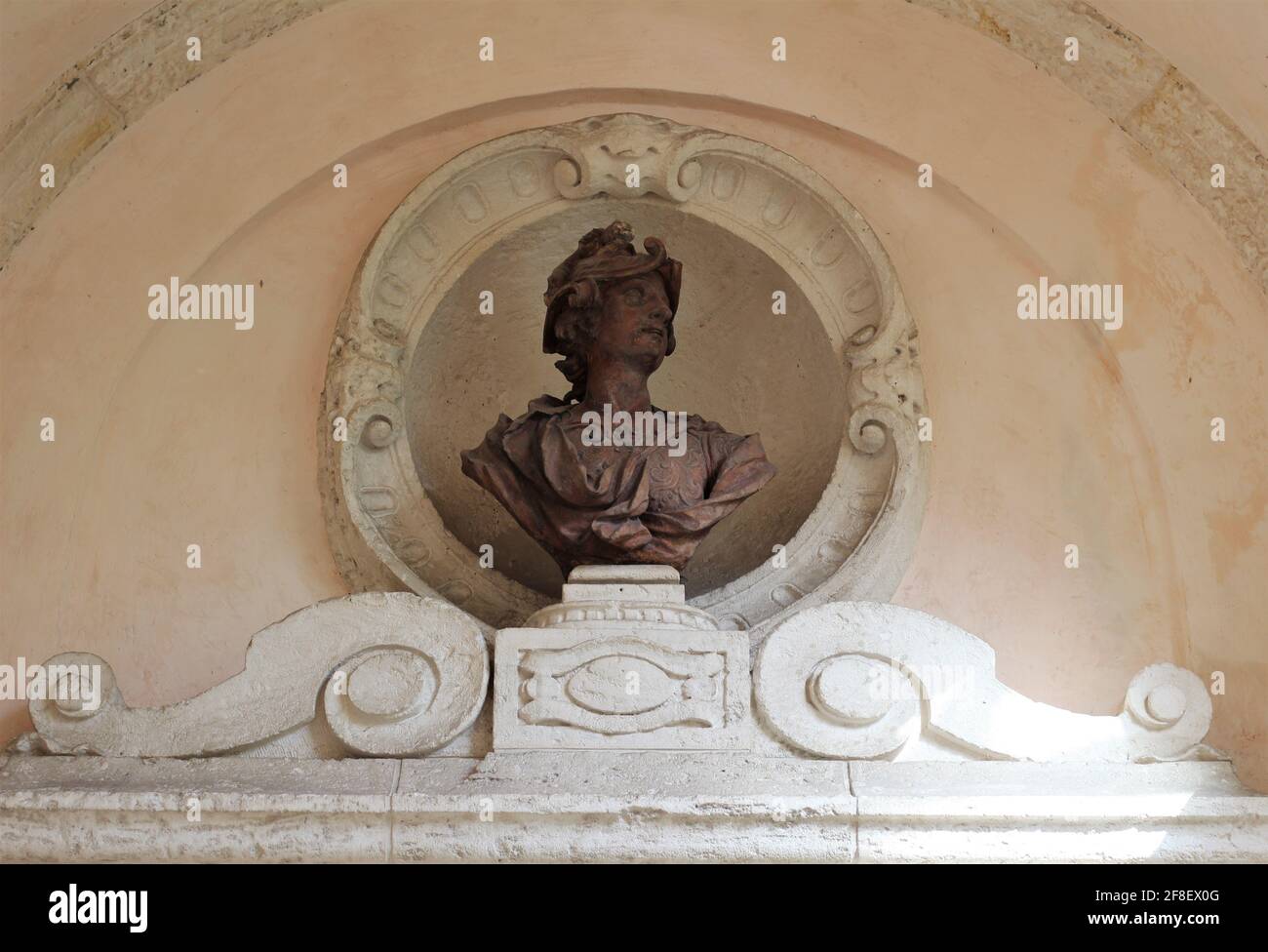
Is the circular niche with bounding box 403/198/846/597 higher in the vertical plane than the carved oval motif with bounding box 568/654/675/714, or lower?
higher

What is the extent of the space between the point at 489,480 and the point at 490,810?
101 centimetres

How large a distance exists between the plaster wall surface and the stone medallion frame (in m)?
0.12

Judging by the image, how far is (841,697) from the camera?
468 centimetres

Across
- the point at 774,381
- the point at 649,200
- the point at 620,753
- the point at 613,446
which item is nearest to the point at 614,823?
the point at 620,753

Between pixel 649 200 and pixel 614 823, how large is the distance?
2.09 m

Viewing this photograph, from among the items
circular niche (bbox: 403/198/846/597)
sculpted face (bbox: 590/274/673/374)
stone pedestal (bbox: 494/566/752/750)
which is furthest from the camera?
circular niche (bbox: 403/198/846/597)

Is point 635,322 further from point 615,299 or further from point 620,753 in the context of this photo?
point 620,753

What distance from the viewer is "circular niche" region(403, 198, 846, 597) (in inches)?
223

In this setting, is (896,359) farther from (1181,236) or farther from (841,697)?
(841,697)

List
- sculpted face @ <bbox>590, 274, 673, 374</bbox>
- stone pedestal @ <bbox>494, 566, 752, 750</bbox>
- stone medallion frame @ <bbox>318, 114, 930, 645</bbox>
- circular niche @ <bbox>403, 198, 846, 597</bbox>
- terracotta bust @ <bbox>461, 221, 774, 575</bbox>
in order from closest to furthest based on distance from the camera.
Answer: stone pedestal @ <bbox>494, 566, 752, 750</bbox> < terracotta bust @ <bbox>461, 221, 774, 575</bbox> < sculpted face @ <bbox>590, 274, 673, 374</bbox> < stone medallion frame @ <bbox>318, 114, 930, 645</bbox> < circular niche @ <bbox>403, 198, 846, 597</bbox>

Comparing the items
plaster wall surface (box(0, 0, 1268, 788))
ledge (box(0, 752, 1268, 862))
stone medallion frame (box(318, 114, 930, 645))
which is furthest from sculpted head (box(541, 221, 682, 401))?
ledge (box(0, 752, 1268, 862))

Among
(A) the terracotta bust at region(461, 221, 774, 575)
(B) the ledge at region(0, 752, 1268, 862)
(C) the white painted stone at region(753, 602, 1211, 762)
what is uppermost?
(A) the terracotta bust at region(461, 221, 774, 575)

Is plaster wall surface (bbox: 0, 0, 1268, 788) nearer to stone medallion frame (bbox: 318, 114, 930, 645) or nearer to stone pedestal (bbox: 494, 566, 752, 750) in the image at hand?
stone medallion frame (bbox: 318, 114, 930, 645)

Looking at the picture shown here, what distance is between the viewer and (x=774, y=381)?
19.3ft
